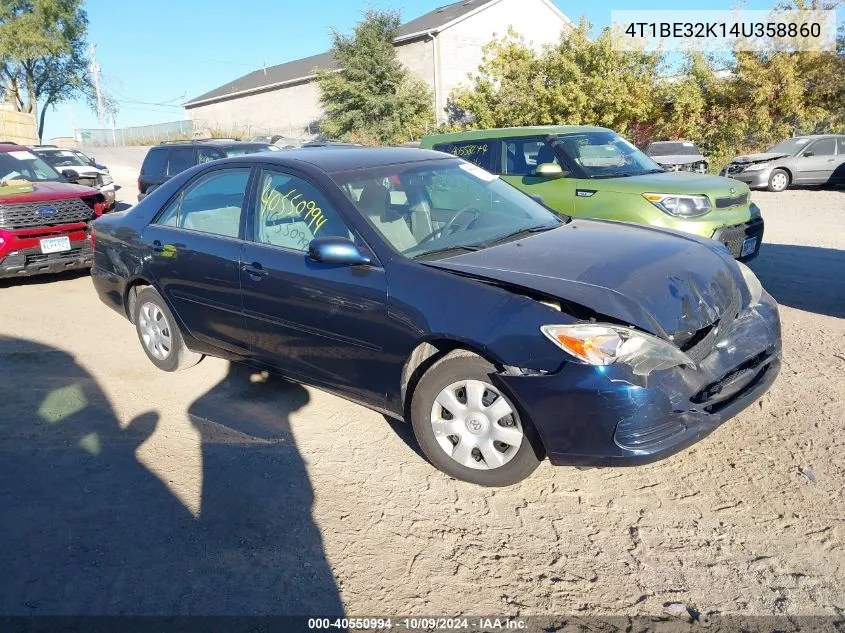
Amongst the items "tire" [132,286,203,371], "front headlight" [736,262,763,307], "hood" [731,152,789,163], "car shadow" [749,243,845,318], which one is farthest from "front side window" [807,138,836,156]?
"tire" [132,286,203,371]

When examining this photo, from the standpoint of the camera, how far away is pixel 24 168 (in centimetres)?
991

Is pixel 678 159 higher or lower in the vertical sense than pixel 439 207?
higher

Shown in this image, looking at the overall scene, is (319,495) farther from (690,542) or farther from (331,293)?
(690,542)

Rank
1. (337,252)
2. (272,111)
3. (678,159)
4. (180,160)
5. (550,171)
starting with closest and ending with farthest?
1. (337,252)
2. (550,171)
3. (180,160)
4. (678,159)
5. (272,111)

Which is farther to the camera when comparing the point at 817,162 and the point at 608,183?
the point at 817,162

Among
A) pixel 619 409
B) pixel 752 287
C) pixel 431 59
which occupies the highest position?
pixel 431 59

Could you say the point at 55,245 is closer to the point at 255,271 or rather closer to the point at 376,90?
the point at 255,271

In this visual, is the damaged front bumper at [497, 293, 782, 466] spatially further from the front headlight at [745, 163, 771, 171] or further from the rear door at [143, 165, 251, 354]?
the front headlight at [745, 163, 771, 171]

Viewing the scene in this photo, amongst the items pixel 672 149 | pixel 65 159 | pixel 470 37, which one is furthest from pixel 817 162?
pixel 65 159

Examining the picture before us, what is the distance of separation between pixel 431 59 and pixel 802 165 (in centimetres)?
1718

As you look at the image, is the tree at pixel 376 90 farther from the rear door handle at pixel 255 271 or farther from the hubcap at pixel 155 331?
the rear door handle at pixel 255 271

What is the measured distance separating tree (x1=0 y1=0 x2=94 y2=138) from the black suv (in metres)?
36.2

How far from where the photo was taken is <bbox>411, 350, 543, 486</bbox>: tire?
3297 mm

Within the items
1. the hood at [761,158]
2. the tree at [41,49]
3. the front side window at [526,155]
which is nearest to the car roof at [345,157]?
the front side window at [526,155]
